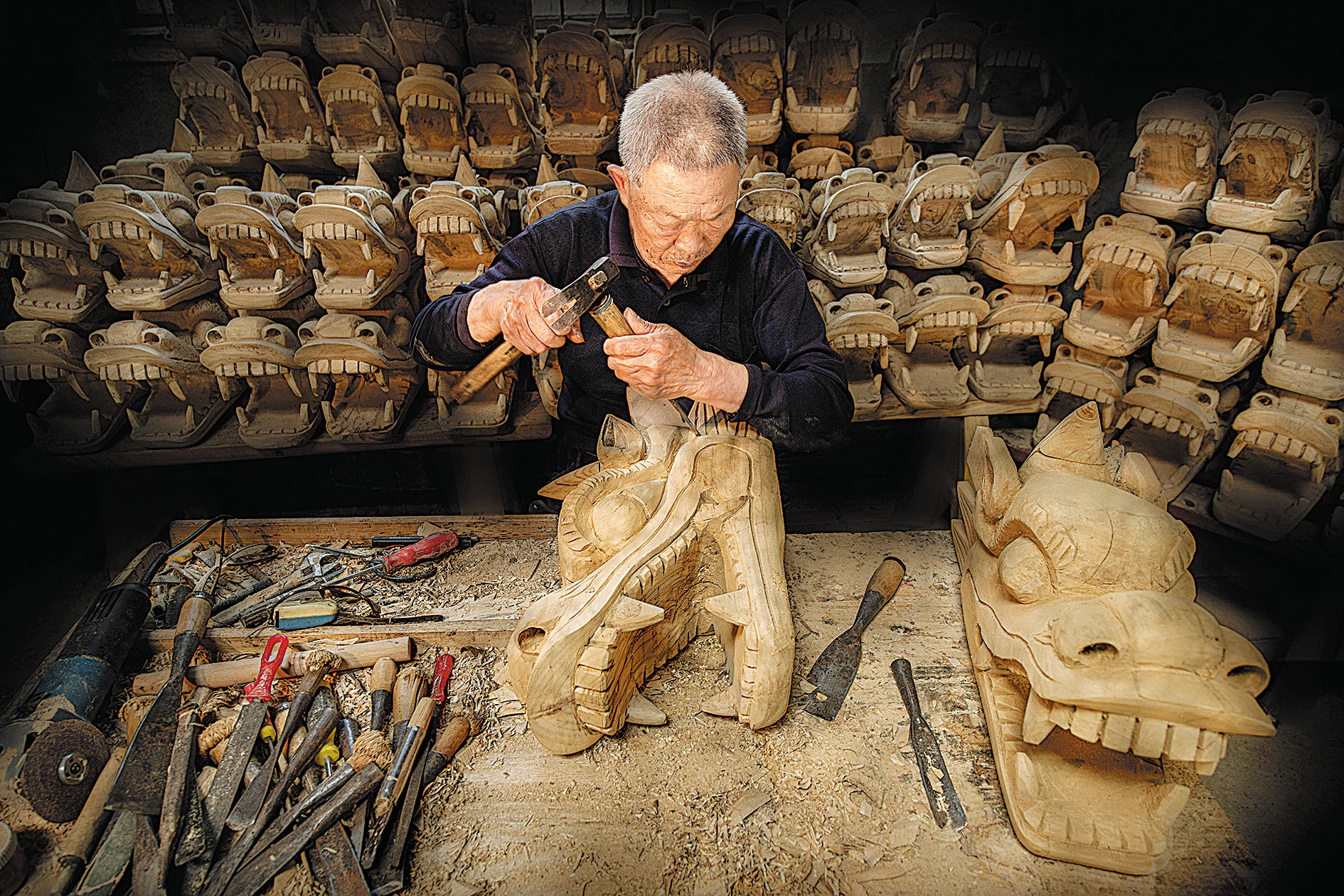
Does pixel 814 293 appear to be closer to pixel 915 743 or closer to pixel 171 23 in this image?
pixel 915 743

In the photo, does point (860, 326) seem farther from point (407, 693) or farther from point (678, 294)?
point (407, 693)

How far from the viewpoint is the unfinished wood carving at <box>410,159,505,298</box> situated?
248 centimetres

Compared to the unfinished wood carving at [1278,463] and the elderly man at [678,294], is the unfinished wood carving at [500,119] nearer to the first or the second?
the elderly man at [678,294]

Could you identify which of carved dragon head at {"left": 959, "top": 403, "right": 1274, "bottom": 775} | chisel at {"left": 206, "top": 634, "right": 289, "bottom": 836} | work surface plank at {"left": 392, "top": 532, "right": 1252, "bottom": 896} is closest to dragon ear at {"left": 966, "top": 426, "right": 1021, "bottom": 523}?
carved dragon head at {"left": 959, "top": 403, "right": 1274, "bottom": 775}

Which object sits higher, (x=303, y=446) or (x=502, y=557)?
(x=303, y=446)

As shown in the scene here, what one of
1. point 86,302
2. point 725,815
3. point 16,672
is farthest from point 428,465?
point 725,815

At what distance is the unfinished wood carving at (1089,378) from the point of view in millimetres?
2869

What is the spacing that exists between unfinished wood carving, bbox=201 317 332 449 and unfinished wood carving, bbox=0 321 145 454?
530 mm

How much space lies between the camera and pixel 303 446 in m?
2.90

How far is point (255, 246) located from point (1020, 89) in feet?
12.2

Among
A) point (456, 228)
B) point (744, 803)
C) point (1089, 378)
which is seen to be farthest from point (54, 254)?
point (1089, 378)

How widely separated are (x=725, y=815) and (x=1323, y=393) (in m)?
2.79

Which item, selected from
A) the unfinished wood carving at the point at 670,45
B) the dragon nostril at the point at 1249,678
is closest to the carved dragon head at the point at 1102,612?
the dragon nostril at the point at 1249,678

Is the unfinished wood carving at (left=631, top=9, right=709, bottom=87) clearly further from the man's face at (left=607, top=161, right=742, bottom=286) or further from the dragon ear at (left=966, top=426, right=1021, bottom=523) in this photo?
the dragon ear at (left=966, top=426, right=1021, bottom=523)
